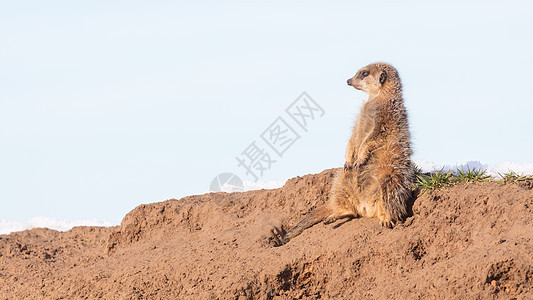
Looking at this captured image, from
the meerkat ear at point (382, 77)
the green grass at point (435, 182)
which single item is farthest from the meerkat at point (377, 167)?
the green grass at point (435, 182)

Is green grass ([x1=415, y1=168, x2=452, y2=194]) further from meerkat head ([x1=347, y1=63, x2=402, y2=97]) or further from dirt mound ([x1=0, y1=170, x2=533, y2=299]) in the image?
meerkat head ([x1=347, y1=63, x2=402, y2=97])

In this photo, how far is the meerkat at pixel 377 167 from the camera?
20.1 ft

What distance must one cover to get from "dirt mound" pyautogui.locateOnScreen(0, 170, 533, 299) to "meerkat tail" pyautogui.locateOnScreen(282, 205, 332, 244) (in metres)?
0.12

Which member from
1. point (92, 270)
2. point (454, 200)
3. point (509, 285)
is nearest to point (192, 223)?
point (92, 270)

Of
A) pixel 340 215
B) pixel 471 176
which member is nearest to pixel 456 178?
pixel 471 176

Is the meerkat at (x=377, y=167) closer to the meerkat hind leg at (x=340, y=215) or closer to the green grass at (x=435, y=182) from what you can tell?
the meerkat hind leg at (x=340, y=215)

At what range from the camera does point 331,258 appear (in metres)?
5.89

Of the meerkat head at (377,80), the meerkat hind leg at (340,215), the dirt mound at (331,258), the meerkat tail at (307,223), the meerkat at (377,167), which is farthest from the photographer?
the meerkat head at (377,80)

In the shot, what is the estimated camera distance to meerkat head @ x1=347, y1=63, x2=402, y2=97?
22.2 feet

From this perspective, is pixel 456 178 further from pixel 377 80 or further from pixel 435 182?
pixel 377 80

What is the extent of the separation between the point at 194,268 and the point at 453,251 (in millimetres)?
2821

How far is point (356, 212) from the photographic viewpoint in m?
6.43

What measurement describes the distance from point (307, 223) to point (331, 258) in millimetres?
847

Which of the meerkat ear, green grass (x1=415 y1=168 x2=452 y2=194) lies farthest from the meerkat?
green grass (x1=415 y1=168 x2=452 y2=194)
